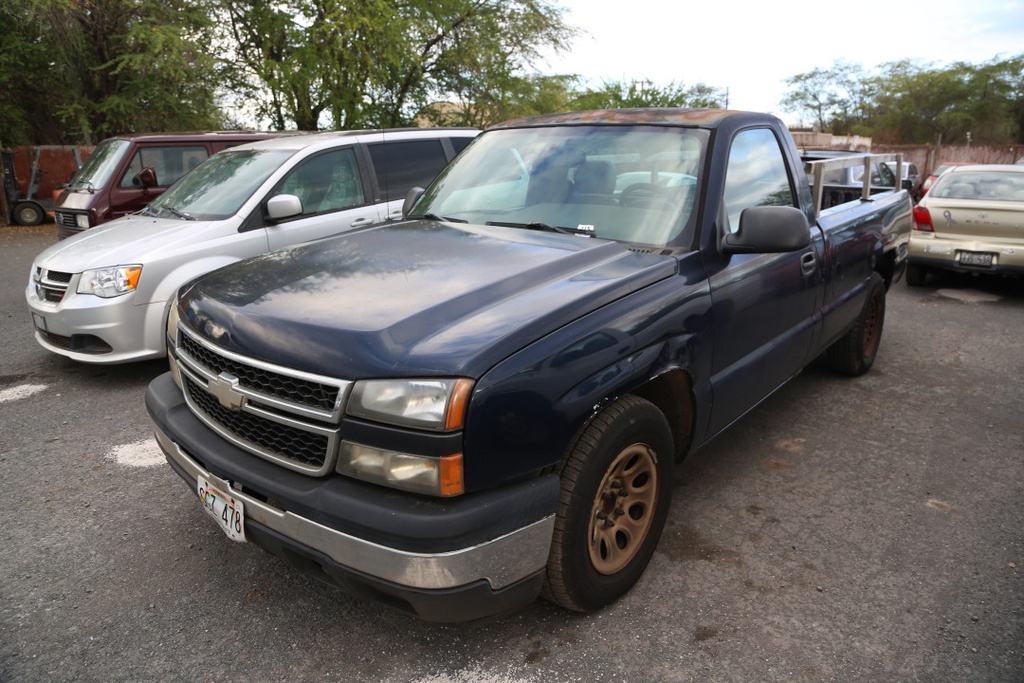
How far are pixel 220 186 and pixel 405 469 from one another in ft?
15.6

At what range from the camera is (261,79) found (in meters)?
17.1

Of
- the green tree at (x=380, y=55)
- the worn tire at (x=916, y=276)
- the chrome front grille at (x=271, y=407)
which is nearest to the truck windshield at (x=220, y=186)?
the chrome front grille at (x=271, y=407)

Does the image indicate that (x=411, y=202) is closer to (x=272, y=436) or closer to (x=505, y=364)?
(x=272, y=436)

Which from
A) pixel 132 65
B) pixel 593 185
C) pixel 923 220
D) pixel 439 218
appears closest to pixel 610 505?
pixel 593 185

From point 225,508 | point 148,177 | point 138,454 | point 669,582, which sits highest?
point 148,177

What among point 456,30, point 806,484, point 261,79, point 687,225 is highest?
point 456,30

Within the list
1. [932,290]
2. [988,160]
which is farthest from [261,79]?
[988,160]

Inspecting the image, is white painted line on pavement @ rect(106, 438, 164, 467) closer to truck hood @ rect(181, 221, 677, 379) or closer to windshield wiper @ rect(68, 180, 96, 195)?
truck hood @ rect(181, 221, 677, 379)

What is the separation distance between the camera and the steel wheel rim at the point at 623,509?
2596 millimetres

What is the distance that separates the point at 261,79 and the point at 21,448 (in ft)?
48.6

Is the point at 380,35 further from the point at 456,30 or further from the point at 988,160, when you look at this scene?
the point at 988,160

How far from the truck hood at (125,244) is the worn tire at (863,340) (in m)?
4.70

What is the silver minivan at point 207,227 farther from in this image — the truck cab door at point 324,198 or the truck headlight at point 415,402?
the truck headlight at point 415,402

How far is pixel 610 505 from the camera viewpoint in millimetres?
2680
